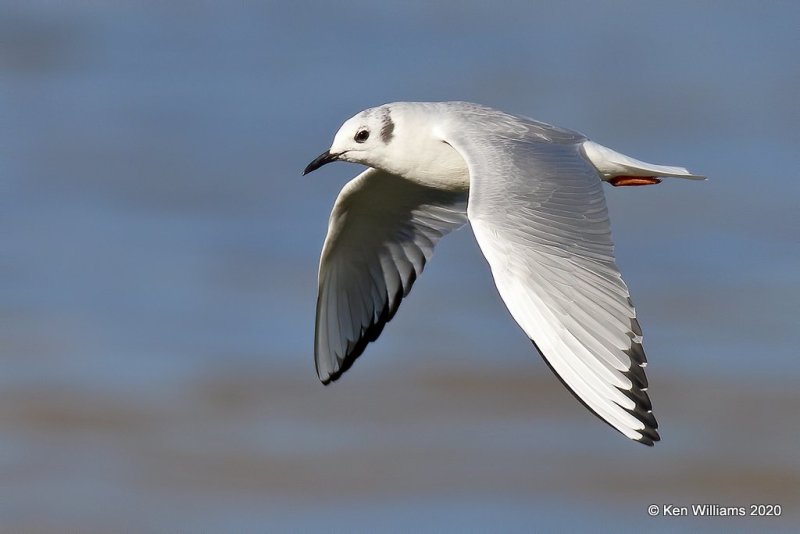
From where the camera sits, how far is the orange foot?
851cm

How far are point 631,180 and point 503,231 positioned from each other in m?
2.11

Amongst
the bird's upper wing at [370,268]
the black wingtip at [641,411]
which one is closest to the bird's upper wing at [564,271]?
the black wingtip at [641,411]

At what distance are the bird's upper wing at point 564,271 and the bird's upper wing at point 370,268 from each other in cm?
140

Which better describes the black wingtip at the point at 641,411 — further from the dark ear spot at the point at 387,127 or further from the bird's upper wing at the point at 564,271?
the dark ear spot at the point at 387,127

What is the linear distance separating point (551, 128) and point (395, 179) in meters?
0.93

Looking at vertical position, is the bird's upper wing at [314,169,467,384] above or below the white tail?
below

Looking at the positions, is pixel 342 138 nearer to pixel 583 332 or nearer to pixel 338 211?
pixel 338 211

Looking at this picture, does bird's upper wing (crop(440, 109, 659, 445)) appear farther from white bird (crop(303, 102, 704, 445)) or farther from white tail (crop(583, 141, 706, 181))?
white tail (crop(583, 141, 706, 181))

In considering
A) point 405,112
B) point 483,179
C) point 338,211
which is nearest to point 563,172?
point 483,179

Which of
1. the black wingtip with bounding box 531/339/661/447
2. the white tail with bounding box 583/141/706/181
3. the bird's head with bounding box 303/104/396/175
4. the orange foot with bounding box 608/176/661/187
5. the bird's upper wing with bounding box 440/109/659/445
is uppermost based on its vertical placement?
the bird's head with bounding box 303/104/396/175

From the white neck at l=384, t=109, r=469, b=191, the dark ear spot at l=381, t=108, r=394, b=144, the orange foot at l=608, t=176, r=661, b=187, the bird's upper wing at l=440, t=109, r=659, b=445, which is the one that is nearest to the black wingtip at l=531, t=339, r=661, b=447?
the bird's upper wing at l=440, t=109, r=659, b=445

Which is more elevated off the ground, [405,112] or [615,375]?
[405,112]

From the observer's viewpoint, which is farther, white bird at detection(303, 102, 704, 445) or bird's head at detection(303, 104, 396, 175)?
bird's head at detection(303, 104, 396, 175)

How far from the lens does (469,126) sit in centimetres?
783
